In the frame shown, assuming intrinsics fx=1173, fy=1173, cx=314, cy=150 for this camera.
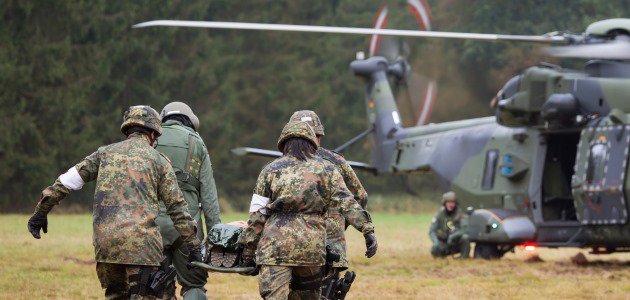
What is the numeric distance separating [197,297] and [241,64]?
29761mm

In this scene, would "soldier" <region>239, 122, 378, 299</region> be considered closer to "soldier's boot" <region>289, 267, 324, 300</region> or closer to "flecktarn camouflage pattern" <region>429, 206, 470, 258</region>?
"soldier's boot" <region>289, 267, 324, 300</region>

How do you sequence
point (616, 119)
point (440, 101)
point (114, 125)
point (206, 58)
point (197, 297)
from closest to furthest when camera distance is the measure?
point (197, 297) → point (616, 119) → point (440, 101) → point (114, 125) → point (206, 58)

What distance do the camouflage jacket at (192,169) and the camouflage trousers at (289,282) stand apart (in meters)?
1.08

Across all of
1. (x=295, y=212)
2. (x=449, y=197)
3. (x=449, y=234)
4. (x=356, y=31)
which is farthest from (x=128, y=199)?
(x=449, y=197)

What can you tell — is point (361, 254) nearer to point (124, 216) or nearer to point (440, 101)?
point (124, 216)

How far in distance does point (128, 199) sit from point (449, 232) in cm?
1025

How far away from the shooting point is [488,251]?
52.3 feet

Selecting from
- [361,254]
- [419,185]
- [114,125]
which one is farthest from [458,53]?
[361,254]

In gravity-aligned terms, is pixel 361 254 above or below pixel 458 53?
below

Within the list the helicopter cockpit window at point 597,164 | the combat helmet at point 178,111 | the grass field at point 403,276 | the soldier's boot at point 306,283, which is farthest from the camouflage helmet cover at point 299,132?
the helicopter cockpit window at point 597,164

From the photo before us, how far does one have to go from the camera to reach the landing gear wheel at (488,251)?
52.2ft

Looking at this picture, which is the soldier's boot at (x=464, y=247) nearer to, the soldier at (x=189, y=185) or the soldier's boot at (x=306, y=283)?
the soldier at (x=189, y=185)

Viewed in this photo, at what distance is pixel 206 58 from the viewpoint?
36.5 metres

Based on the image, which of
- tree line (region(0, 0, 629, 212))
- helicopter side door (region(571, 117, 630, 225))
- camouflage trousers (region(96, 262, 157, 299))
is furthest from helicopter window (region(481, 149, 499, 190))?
camouflage trousers (region(96, 262, 157, 299))
